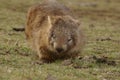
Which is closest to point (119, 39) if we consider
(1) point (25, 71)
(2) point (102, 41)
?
(2) point (102, 41)

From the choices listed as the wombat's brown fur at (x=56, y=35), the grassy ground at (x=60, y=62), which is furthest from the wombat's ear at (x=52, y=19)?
the grassy ground at (x=60, y=62)

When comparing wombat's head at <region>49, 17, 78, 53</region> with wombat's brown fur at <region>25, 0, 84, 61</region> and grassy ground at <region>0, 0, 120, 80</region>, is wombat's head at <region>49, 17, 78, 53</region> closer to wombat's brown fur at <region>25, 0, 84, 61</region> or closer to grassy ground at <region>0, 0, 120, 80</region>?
wombat's brown fur at <region>25, 0, 84, 61</region>

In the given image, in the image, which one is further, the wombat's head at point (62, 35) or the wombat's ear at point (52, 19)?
the wombat's ear at point (52, 19)

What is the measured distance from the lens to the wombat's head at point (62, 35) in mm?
9906

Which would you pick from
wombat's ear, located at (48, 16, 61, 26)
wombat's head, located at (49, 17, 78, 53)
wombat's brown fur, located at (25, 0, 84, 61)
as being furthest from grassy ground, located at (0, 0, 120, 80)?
wombat's ear, located at (48, 16, 61, 26)

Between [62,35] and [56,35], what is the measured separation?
130mm

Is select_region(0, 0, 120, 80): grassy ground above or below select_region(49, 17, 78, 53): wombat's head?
below

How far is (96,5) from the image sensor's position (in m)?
29.9

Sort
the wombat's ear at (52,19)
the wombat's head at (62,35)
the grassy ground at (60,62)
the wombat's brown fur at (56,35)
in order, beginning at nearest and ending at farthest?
1. the grassy ground at (60,62)
2. the wombat's head at (62,35)
3. the wombat's brown fur at (56,35)
4. the wombat's ear at (52,19)

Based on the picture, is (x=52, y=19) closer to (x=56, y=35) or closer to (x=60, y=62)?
(x=56, y=35)

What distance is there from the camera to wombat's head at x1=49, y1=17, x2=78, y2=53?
9.91 meters

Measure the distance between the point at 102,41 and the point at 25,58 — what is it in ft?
16.5

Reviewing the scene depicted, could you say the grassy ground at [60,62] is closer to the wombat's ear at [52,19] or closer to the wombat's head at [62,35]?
the wombat's head at [62,35]

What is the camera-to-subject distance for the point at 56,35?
10078 millimetres
